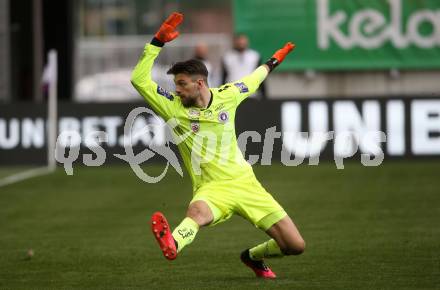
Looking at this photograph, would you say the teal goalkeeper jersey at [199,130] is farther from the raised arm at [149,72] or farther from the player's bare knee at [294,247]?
the player's bare knee at [294,247]

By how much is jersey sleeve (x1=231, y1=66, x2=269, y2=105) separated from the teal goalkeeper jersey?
10.9 inches

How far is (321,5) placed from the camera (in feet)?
76.5

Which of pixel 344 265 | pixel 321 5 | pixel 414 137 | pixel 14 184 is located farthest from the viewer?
pixel 321 5

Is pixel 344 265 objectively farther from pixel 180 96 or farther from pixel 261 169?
pixel 261 169

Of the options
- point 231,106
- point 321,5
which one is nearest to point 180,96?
point 231,106

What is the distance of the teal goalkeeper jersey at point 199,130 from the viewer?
998 cm

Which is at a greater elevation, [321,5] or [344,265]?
[321,5]

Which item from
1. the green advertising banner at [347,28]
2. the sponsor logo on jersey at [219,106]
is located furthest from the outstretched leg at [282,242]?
the green advertising banner at [347,28]

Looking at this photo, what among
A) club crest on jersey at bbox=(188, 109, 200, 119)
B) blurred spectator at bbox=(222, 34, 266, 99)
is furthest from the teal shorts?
blurred spectator at bbox=(222, 34, 266, 99)

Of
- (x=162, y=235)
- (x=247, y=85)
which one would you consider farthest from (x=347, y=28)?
(x=162, y=235)

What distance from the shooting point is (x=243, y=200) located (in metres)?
9.89

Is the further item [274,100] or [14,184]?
[274,100]

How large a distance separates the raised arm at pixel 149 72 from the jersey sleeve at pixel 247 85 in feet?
2.10

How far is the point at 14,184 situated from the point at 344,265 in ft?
30.5
